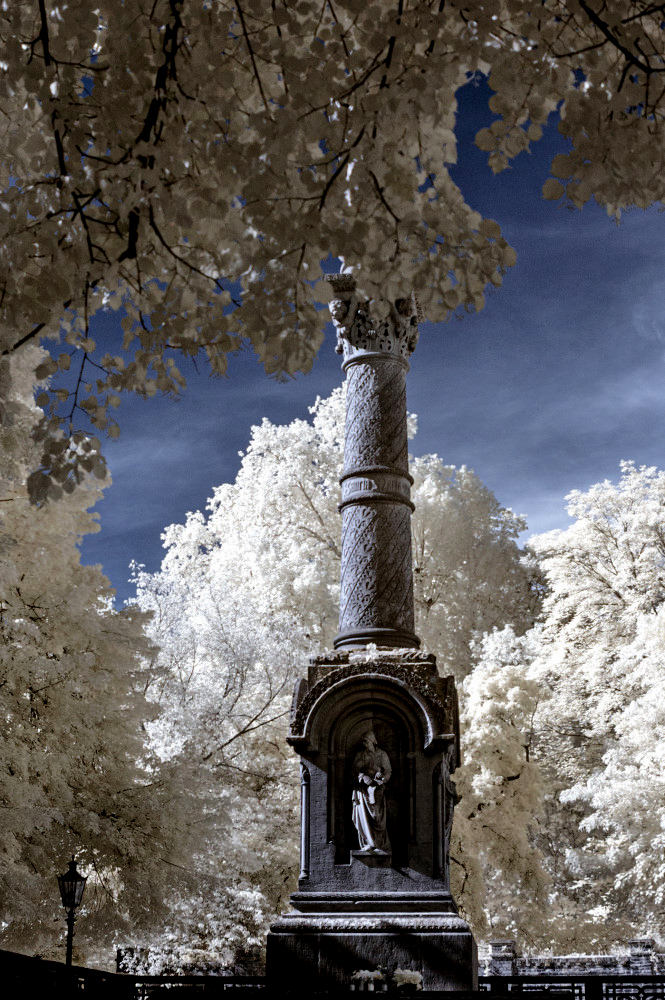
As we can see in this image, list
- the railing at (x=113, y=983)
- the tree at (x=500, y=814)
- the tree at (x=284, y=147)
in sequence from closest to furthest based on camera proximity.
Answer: the tree at (x=284, y=147) → the railing at (x=113, y=983) → the tree at (x=500, y=814)

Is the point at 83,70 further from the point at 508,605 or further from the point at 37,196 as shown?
the point at 508,605

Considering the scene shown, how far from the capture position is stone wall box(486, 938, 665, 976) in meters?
19.0

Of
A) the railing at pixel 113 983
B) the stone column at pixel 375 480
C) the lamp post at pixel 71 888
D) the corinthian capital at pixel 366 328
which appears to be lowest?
the railing at pixel 113 983

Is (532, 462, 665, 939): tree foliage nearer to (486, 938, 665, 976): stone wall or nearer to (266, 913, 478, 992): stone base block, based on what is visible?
(486, 938, 665, 976): stone wall

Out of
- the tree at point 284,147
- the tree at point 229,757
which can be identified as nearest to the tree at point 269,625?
the tree at point 229,757

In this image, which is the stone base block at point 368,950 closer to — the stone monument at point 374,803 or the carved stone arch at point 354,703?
the stone monument at point 374,803

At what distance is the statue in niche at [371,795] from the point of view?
959 centimetres

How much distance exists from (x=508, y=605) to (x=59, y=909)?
21.9m

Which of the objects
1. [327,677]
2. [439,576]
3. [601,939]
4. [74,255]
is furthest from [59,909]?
[439,576]

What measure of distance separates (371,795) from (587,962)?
1368cm

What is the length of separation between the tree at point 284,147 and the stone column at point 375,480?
6.08 meters

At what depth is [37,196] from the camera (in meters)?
4.66

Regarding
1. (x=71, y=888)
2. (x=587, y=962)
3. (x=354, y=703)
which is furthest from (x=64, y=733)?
(x=587, y=962)

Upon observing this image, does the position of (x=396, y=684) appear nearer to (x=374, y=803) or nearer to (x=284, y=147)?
(x=374, y=803)
